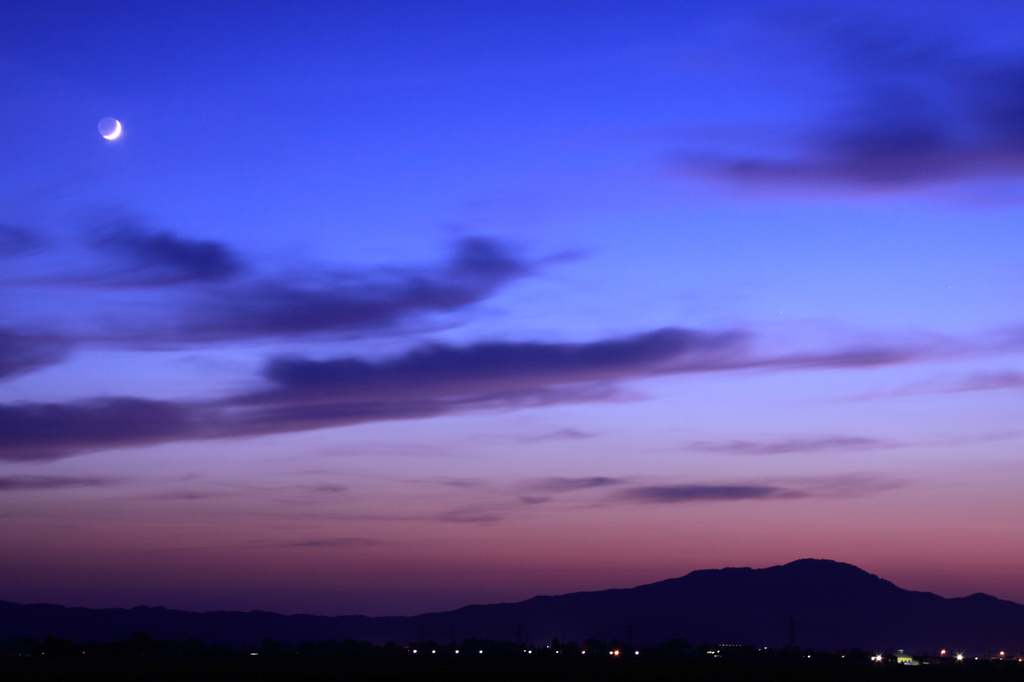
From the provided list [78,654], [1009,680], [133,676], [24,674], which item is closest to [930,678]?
[1009,680]

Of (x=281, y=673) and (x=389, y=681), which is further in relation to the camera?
(x=281, y=673)

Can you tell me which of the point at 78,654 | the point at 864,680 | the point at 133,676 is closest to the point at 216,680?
the point at 133,676

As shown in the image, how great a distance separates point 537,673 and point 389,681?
80.3 feet

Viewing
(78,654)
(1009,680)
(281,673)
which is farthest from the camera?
(78,654)

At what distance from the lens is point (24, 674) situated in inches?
4031

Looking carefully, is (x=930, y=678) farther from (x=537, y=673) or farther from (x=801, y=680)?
(x=537, y=673)

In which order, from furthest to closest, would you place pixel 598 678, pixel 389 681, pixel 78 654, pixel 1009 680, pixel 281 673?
pixel 78 654
pixel 1009 680
pixel 281 673
pixel 598 678
pixel 389 681

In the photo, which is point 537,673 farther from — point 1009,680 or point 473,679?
point 1009,680

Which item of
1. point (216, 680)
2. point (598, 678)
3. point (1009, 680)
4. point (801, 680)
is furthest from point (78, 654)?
point (1009, 680)

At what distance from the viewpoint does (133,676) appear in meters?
102

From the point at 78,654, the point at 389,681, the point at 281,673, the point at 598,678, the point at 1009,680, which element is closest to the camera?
the point at 389,681

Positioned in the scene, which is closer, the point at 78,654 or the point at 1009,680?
the point at 1009,680

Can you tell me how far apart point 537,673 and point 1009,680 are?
169 feet

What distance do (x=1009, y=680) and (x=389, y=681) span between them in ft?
226
